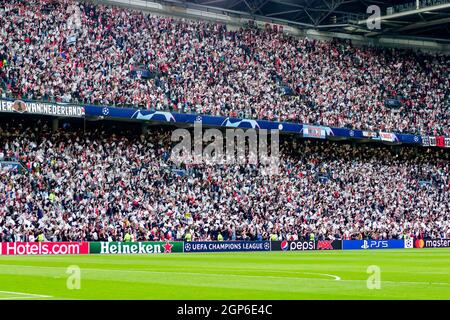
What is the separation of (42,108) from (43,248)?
35.1 ft

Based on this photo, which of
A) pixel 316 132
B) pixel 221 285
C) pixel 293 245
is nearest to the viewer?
pixel 221 285

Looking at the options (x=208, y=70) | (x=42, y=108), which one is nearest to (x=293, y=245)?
(x=208, y=70)

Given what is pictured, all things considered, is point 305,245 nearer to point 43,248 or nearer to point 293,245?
point 293,245

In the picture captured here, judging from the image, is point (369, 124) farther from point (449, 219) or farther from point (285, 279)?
point (285, 279)

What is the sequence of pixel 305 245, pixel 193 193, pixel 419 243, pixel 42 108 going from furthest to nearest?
pixel 419 243
pixel 305 245
pixel 193 193
pixel 42 108

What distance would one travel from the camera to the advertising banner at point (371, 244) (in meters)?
55.8

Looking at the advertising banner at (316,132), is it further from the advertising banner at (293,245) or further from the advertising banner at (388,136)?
the advertising banner at (293,245)

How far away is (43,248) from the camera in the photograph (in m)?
41.9

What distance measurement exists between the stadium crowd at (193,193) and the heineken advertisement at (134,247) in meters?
1.33

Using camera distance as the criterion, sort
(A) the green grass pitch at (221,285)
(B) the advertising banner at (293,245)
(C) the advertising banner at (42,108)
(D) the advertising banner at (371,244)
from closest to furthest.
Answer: (A) the green grass pitch at (221,285) → (C) the advertising banner at (42,108) → (B) the advertising banner at (293,245) → (D) the advertising banner at (371,244)


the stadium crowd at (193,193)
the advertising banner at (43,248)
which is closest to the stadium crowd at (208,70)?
the stadium crowd at (193,193)

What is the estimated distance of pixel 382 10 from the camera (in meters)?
73.1

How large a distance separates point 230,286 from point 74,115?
3393cm
